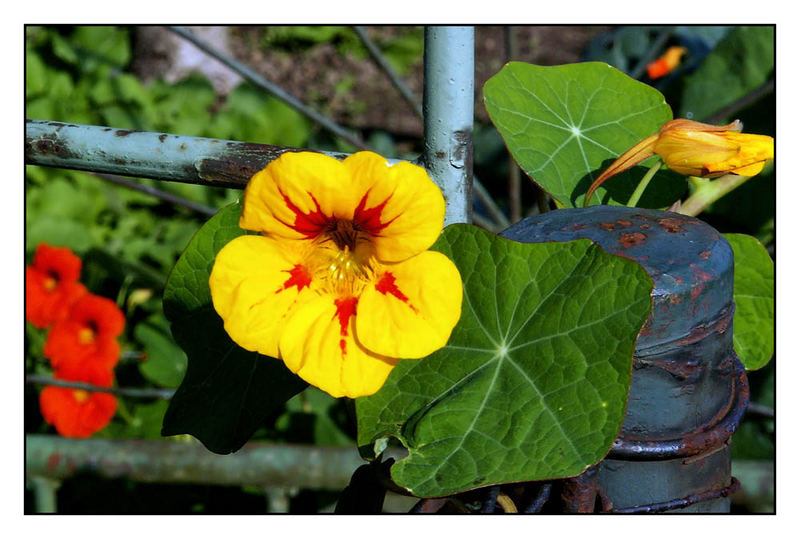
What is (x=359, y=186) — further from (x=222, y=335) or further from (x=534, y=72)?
(x=534, y=72)

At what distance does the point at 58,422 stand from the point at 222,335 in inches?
49.4

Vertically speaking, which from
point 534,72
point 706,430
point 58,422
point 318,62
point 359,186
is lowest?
point 58,422

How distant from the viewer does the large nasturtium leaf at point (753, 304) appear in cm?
73

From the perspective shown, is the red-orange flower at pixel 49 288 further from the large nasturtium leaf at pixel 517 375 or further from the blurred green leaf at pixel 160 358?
the large nasturtium leaf at pixel 517 375

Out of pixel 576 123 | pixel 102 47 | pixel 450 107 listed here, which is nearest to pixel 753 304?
pixel 576 123

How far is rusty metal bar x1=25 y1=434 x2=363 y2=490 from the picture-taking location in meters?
1.20

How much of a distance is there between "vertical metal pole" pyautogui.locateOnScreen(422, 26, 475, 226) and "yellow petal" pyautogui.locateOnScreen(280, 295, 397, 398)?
0.15m

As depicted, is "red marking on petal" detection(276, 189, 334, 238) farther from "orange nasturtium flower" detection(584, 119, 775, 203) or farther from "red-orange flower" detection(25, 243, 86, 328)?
"red-orange flower" detection(25, 243, 86, 328)

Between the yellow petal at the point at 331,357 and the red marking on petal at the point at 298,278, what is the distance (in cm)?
2

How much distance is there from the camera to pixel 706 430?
587 millimetres

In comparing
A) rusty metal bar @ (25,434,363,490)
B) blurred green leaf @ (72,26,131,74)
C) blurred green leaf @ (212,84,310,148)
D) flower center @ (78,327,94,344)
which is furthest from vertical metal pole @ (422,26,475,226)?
blurred green leaf @ (72,26,131,74)

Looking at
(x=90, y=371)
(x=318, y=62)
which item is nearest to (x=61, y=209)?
(x=90, y=371)

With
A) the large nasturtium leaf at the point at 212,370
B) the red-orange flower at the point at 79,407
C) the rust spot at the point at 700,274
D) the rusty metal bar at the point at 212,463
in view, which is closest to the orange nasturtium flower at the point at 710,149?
the rust spot at the point at 700,274

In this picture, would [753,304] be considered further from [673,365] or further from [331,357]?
[331,357]
